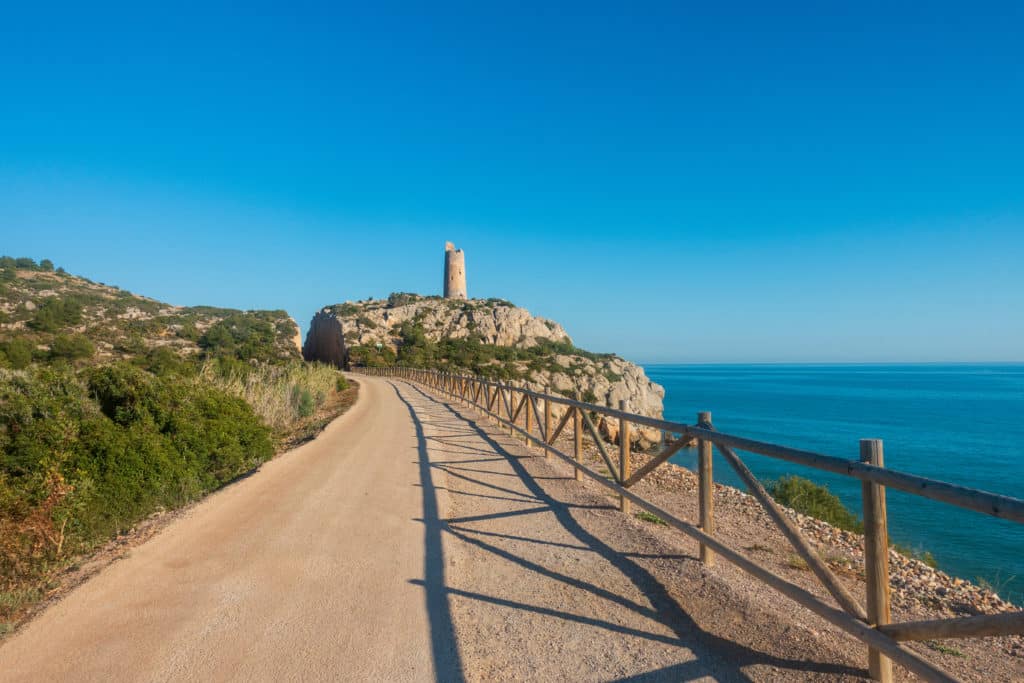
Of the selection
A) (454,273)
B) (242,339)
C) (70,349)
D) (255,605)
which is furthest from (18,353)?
(454,273)

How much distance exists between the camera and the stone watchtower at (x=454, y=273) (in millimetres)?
84312

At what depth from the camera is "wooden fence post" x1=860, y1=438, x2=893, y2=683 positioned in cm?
300

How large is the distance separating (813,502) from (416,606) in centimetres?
1113

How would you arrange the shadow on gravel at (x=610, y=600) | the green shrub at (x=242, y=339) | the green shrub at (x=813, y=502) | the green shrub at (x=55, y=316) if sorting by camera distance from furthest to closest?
1. the green shrub at (x=242, y=339)
2. the green shrub at (x=55, y=316)
3. the green shrub at (x=813, y=502)
4. the shadow on gravel at (x=610, y=600)

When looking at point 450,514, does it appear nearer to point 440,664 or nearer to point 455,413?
point 440,664

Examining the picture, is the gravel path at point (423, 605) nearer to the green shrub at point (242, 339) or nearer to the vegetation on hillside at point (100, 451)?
the vegetation on hillside at point (100, 451)

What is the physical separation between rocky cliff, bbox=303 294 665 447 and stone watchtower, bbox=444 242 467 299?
15.9ft

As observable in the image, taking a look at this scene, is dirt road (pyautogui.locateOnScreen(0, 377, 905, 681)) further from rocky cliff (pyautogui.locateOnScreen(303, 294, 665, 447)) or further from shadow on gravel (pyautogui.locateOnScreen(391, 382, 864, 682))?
rocky cliff (pyautogui.locateOnScreen(303, 294, 665, 447))

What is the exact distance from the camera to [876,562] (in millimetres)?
3039

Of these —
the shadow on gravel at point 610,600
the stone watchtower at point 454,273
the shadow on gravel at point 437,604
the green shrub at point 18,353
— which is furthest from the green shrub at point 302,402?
the stone watchtower at point 454,273

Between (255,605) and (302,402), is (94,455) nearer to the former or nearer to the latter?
(255,605)

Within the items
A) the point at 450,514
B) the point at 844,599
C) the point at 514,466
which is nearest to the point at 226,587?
the point at 450,514

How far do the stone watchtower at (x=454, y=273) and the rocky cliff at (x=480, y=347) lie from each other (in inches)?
190

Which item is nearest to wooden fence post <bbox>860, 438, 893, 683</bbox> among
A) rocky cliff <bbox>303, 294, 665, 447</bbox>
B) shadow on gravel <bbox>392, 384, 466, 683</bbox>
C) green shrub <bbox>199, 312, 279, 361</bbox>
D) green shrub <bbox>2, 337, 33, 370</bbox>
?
shadow on gravel <bbox>392, 384, 466, 683</bbox>
